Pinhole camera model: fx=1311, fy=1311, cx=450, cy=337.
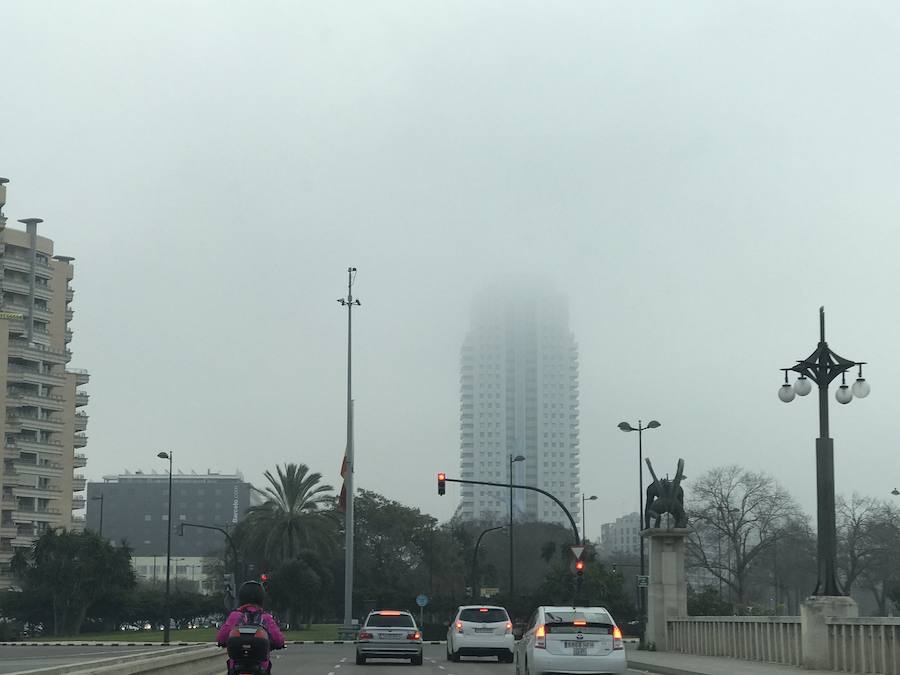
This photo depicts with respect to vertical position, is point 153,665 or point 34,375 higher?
point 34,375

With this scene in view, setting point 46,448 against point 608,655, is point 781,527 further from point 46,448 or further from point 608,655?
point 608,655

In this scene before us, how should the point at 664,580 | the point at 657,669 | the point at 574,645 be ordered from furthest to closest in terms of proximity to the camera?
the point at 664,580, the point at 657,669, the point at 574,645

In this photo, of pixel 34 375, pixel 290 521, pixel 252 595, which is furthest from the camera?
pixel 34 375

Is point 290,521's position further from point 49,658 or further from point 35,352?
point 35,352

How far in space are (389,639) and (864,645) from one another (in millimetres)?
13382

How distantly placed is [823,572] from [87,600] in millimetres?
75466

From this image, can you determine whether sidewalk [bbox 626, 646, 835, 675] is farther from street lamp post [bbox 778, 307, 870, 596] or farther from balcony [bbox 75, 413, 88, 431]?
→ balcony [bbox 75, 413, 88, 431]

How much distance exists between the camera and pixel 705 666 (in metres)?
30.1

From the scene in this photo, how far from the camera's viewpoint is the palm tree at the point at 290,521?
81.7 metres

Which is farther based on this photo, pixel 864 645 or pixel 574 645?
pixel 864 645

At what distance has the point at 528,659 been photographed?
24.3 meters

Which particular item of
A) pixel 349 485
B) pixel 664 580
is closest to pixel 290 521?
pixel 349 485

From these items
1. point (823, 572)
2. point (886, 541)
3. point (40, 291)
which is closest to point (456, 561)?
point (886, 541)

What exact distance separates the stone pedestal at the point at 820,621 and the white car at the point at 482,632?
35.8ft
